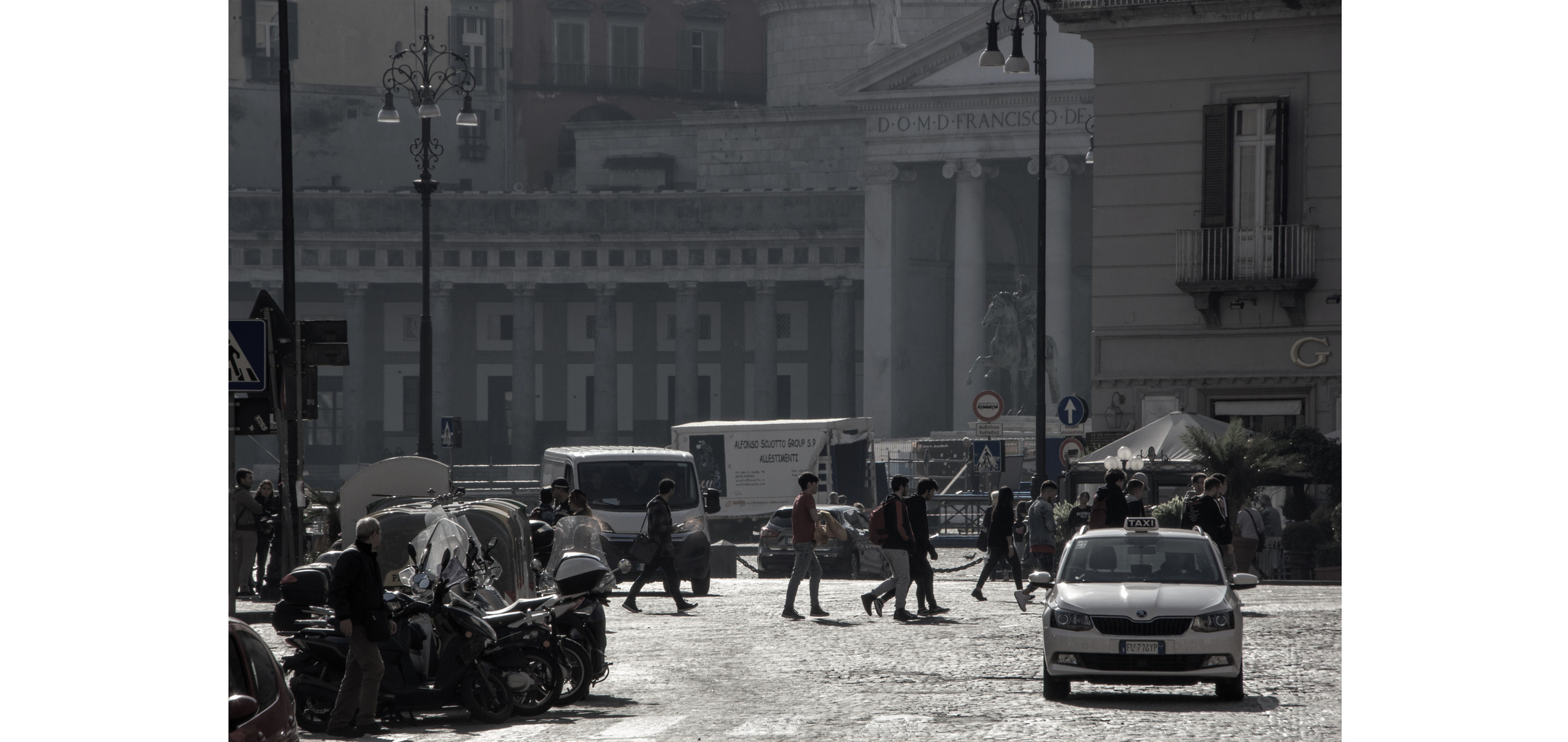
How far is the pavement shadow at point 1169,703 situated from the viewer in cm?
1284

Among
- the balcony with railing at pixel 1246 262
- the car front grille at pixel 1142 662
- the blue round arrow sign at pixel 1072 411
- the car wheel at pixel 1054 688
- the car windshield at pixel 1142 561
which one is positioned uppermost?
the balcony with railing at pixel 1246 262

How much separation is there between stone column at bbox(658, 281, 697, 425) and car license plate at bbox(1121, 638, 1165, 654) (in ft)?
185

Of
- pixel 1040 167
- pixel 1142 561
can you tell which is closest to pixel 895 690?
pixel 1142 561

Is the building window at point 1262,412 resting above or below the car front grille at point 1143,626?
above

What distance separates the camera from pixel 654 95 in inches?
3174

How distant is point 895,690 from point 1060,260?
46.6m

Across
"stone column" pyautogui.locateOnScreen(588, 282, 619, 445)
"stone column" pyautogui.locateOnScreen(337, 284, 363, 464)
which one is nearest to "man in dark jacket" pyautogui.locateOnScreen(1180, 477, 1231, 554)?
"stone column" pyautogui.locateOnScreen(337, 284, 363, 464)

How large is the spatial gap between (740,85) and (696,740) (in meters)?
72.0

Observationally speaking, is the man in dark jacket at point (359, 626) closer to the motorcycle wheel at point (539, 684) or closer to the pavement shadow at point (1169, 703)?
the motorcycle wheel at point (539, 684)

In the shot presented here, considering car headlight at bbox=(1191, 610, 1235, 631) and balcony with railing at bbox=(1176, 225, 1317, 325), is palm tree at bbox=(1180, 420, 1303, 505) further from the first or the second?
car headlight at bbox=(1191, 610, 1235, 631)

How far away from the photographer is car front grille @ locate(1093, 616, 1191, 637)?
43.0ft

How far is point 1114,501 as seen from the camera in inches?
808

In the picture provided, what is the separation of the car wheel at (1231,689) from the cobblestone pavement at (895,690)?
0.23 feet

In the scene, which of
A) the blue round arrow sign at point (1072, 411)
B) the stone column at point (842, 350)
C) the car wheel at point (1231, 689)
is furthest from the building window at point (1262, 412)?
the stone column at point (842, 350)
